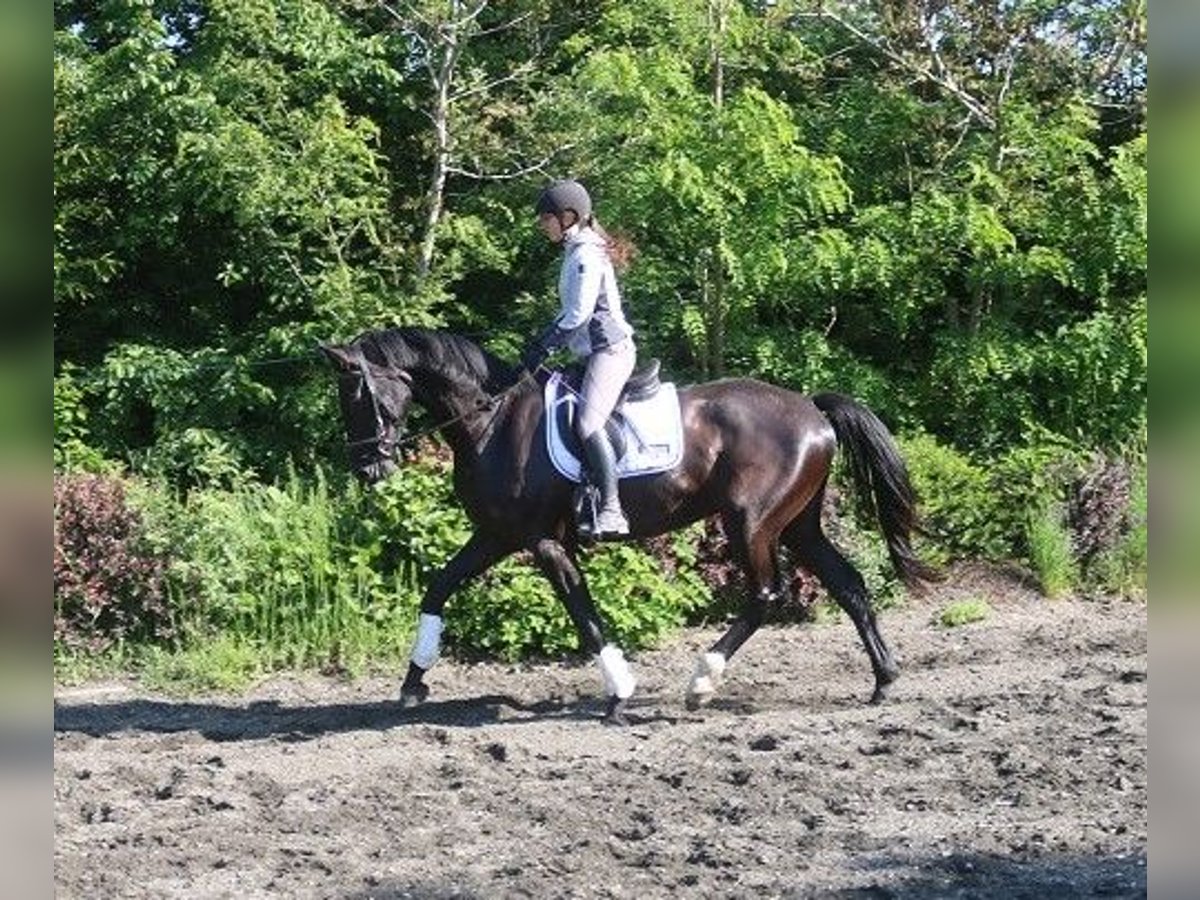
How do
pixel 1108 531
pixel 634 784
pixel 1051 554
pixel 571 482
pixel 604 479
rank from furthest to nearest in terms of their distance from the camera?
pixel 1108 531 → pixel 1051 554 → pixel 571 482 → pixel 604 479 → pixel 634 784

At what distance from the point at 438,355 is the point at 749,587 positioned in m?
2.14

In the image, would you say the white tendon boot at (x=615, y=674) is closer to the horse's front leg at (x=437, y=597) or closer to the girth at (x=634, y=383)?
the horse's front leg at (x=437, y=597)

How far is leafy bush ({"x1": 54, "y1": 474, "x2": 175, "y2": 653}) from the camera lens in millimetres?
9414

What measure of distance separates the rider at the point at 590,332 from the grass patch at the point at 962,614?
359cm

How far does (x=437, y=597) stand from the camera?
810cm

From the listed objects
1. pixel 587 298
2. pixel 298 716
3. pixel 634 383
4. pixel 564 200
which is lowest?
pixel 298 716

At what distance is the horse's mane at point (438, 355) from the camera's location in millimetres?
7832

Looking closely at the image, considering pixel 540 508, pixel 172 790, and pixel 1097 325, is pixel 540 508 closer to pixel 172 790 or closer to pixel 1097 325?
pixel 172 790

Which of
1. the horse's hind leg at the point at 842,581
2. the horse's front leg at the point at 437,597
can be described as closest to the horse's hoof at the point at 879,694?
the horse's hind leg at the point at 842,581

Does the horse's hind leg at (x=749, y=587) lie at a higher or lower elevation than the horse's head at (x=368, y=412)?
lower

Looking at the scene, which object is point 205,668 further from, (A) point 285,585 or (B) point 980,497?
(B) point 980,497

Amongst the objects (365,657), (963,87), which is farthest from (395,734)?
(963,87)

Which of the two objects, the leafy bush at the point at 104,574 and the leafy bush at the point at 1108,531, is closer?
the leafy bush at the point at 104,574

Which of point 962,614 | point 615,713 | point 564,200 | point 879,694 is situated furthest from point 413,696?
point 962,614
